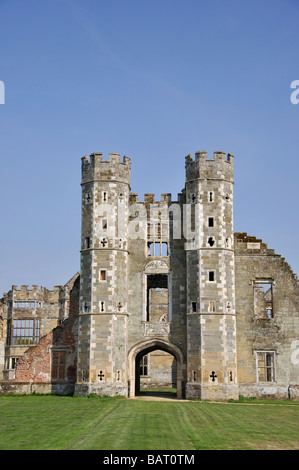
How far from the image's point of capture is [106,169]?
3572 cm

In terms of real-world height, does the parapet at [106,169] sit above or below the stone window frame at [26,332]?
above

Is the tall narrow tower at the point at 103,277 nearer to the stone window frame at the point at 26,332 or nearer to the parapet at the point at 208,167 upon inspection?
the parapet at the point at 208,167

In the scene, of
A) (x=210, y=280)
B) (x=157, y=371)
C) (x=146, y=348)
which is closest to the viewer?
(x=210, y=280)

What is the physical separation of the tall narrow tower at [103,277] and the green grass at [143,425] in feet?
9.03

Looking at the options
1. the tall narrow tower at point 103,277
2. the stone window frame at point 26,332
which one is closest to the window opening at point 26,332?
the stone window frame at point 26,332

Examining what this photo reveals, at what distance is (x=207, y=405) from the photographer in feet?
95.6

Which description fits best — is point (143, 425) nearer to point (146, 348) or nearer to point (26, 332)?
point (146, 348)

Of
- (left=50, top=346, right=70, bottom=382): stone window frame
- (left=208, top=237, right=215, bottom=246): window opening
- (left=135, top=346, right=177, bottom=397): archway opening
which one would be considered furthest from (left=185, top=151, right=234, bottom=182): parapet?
(left=135, top=346, right=177, bottom=397): archway opening

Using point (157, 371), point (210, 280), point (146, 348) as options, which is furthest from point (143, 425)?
point (157, 371)

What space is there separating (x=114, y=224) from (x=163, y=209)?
338cm

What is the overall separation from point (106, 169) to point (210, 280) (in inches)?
359

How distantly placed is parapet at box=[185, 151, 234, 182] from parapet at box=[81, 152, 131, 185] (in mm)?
3965

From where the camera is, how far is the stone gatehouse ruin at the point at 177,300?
3306cm

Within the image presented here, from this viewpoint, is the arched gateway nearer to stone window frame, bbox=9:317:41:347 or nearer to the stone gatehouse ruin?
the stone gatehouse ruin
